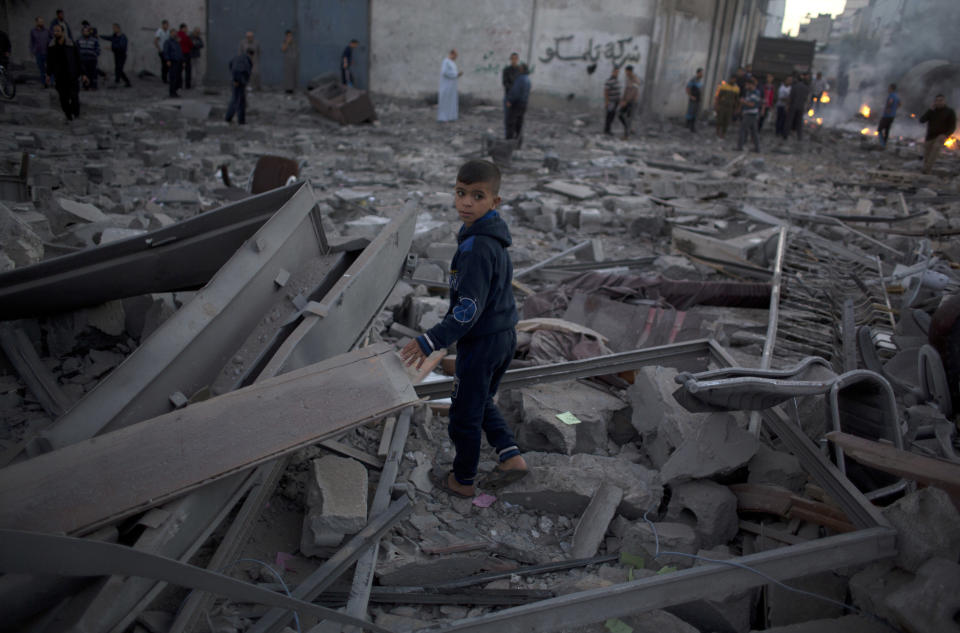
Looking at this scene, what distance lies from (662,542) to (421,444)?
1.36 m

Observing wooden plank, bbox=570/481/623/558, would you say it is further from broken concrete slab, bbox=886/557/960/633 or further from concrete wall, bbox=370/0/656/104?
concrete wall, bbox=370/0/656/104

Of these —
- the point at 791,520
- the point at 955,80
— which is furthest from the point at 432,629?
the point at 955,80

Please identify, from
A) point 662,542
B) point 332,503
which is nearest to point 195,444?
point 332,503

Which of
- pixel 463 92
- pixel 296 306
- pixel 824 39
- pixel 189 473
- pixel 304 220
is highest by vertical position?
pixel 824 39

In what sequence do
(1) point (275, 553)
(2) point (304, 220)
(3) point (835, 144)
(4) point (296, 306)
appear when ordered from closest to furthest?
1. (1) point (275, 553)
2. (4) point (296, 306)
3. (2) point (304, 220)
4. (3) point (835, 144)

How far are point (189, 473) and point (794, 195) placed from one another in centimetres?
1237

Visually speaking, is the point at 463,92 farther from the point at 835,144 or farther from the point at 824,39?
the point at 824,39

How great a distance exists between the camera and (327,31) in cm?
2109

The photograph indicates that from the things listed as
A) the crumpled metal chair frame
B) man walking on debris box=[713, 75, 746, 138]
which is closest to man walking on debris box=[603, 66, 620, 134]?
man walking on debris box=[713, 75, 746, 138]

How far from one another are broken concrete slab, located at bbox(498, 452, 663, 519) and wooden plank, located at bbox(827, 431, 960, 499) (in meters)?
0.82

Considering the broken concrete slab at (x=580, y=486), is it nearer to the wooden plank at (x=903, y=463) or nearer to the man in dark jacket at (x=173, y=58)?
the wooden plank at (x=903, y=463)

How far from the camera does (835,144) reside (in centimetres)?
2067

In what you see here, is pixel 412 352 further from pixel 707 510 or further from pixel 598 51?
pixel 598 51

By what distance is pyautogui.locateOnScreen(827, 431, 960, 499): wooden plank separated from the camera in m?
2.37
